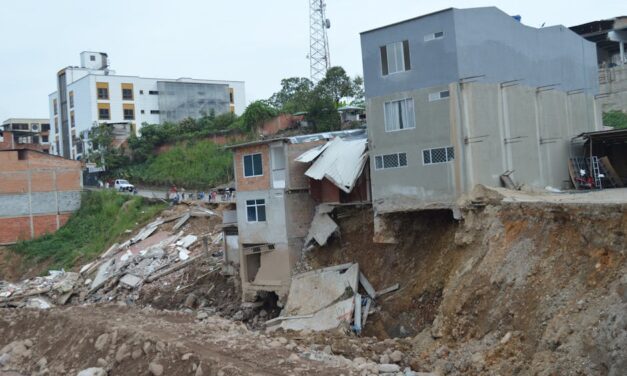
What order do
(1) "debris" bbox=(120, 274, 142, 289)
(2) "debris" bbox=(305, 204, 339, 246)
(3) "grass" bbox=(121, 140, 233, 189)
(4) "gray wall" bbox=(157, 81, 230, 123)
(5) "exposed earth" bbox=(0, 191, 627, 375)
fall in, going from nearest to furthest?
1. (5) "exposed earth" bbox=(0, 191, 627, 375)
2. (2) "debris" bbox=(305, 204, 339, 246)
3. (1) "debris" bbox=(120, 274, 142, 289)
4. (3) "grass" bbox=(121, 140, 233, 189)
5. (4) "gray wall" bbox=(157, 81, 230, 123)

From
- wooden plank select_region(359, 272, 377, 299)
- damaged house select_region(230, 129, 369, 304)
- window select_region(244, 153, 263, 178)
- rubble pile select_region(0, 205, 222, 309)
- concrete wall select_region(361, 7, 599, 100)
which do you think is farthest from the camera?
rubble pile select_region(0, 205, 222, 309)

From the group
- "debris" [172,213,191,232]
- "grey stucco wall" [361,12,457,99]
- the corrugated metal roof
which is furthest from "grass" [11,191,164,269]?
"grey stucco wall" [361,12,457,99]

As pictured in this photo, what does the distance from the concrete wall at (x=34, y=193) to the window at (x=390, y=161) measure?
1166 inches

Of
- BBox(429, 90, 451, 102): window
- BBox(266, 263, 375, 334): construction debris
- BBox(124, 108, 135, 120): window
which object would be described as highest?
BBox(124, 108, 135, 120): window

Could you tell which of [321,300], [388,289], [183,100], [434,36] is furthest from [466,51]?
[183,100]

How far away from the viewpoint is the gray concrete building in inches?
818

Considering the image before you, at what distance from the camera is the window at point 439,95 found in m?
20.9

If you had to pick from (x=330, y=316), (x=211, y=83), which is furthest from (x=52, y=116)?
(x=330, y=316)

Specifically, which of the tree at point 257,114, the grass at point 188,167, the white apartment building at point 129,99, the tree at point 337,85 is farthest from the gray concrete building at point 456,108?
the white apartment building at point 129,99

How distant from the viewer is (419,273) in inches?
816

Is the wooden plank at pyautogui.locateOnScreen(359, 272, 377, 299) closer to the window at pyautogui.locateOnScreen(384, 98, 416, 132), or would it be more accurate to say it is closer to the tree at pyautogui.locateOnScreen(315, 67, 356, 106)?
the window at pyautogui.locateOnScreen(384, 98, 416, 132)

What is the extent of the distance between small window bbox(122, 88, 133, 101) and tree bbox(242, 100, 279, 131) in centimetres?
2376

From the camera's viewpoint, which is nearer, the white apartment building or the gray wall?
the white apartment building

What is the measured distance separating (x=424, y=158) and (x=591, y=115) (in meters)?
9.46
